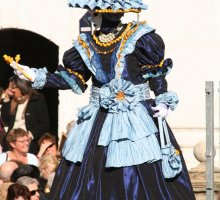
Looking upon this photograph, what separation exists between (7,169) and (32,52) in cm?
562

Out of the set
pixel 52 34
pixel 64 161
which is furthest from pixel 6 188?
pixel 52 34

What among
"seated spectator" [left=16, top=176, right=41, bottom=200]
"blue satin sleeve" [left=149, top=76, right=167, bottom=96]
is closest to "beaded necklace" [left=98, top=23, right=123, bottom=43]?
"blue satin sleeve" [left=149, top=76, right=167, bottom=96]

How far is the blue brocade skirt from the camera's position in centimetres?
1180

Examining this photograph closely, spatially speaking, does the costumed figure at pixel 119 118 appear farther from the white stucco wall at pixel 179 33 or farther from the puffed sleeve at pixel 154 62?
the white stucco wall at pixel 179 33

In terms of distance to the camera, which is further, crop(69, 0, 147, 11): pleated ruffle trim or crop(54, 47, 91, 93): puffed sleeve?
crop(54, 47, 91, 93): puffed sleeve

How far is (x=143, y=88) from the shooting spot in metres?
12.1

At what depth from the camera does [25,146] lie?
52.9ft

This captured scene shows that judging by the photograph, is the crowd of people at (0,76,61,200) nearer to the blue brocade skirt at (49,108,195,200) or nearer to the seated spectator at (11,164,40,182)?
the seated spectator at (11,164,40,182)

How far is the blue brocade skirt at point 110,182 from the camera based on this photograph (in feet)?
38.7

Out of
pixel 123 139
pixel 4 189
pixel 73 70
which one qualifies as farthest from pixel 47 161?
pixel 123 139

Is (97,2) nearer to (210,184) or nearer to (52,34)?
(210,184)

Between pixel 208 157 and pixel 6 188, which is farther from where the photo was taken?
pixel 6 188

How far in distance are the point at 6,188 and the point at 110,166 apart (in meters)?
2.62

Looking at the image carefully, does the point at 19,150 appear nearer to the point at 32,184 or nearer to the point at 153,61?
the point at 32,184
